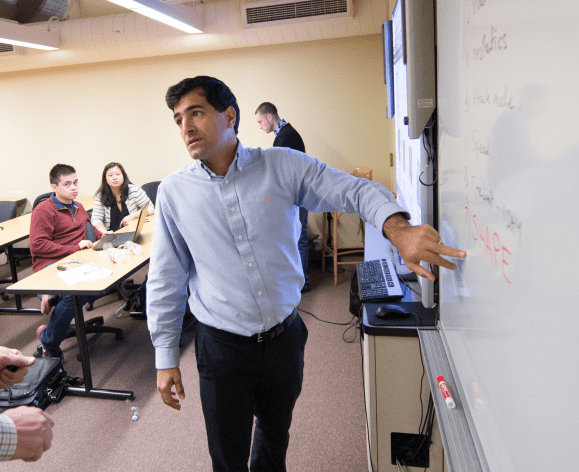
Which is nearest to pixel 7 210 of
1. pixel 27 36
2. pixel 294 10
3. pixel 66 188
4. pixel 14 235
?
pixel 14 235

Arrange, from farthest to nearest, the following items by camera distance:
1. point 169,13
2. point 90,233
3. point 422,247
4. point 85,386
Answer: point 90,233 < point 169,13 < point 85,386 < point 422,247

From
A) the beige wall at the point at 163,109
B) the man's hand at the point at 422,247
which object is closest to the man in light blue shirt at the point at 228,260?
the man's hand at the point at 422,247

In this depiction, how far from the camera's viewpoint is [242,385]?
151 cm

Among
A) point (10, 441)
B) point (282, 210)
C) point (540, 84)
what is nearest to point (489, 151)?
point (540, 84)

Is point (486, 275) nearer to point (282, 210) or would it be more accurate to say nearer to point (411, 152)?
point (282, 210)

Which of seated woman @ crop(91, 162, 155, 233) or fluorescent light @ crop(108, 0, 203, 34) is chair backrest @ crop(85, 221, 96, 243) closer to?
seated woman @ crop(91, 162, 155, 233)

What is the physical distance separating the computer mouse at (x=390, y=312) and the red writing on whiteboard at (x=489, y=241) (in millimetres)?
746

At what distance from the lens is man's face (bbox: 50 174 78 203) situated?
3.29 meters

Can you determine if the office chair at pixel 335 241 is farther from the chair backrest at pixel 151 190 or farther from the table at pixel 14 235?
the table at pixel 14 235

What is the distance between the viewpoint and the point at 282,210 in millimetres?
1467

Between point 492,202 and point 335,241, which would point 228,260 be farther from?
point 335,241

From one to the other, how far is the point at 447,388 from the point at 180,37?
428 centimetres

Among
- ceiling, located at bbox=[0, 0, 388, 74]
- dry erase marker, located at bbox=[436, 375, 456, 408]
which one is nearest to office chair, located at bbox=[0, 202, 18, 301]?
ceiling, located at bbox=[0, 0, 388, 74]

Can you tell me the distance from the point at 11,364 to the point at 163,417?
4.51 feet
